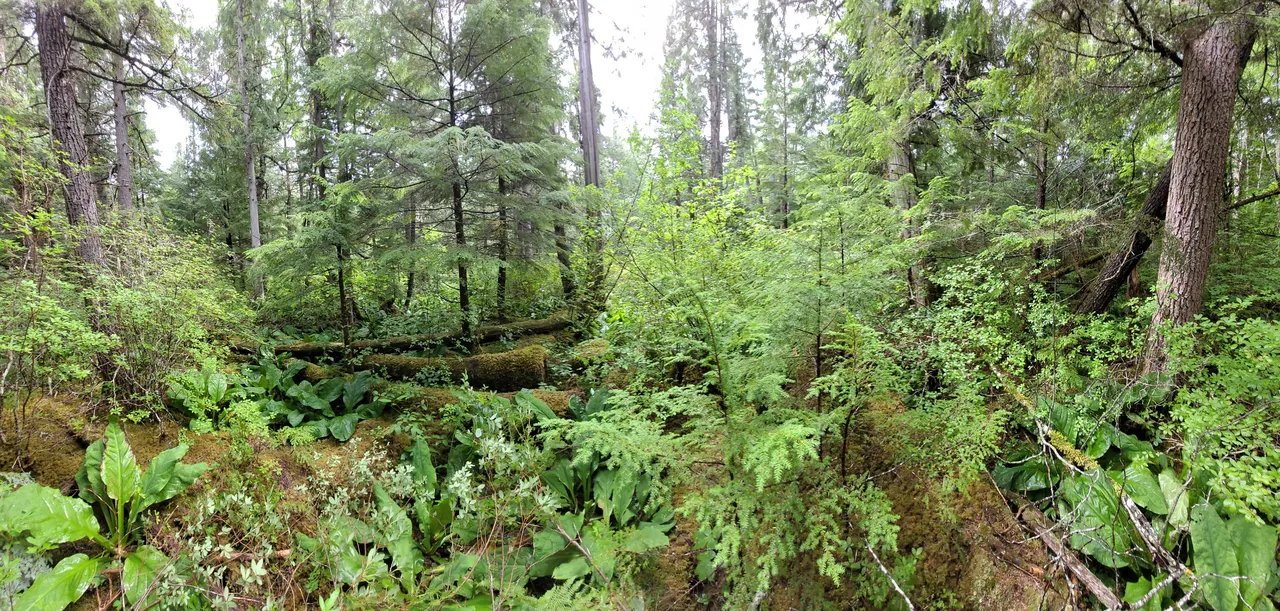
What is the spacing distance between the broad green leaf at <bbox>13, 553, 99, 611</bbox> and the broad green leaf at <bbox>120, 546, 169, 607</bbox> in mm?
138

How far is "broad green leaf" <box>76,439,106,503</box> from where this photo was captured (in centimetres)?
289

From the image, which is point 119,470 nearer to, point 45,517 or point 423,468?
point 45,517

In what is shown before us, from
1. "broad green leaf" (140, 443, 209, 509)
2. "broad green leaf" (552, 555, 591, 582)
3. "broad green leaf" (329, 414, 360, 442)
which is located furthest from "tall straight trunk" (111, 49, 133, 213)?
"broad green leaf" (552, 555, 591, 582)

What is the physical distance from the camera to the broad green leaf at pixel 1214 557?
7.45 feet

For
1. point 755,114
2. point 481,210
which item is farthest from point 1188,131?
point 755,114

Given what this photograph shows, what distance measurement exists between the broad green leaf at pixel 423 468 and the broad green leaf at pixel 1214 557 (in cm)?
442

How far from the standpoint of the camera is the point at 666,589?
10.0 ft

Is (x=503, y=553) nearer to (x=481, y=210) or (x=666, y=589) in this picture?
(x=666, y=589)

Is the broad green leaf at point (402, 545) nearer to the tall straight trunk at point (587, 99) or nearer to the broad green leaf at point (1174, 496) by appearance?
the broad green leaf at point (1174, 496)

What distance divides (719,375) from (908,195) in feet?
15.3

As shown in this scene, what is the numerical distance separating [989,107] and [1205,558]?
14.0ft

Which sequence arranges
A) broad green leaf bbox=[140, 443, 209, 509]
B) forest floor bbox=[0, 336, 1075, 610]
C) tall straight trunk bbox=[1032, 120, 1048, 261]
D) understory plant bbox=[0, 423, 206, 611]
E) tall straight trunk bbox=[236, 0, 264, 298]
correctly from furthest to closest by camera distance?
tall straight trunk bbox=[236, 0, 264, 298]
tall straight trunk bbox=[1032, 120, 1048, 261]
broad green leaf bbox=[140, 443, 209, 509]
forest floor bbox=[0, 336, 1075, 610]
understory plant bbox=[0, 423, 206, 611]

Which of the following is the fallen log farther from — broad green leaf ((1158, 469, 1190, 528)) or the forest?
broad green leaf ((1158, 469, 1190, 528))

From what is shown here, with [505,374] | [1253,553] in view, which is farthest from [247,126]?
[1253,553]
